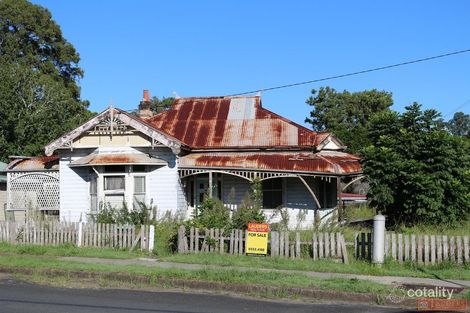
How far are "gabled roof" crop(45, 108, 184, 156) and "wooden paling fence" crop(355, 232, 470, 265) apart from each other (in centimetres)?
976

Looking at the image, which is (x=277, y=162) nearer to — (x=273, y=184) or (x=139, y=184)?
(x=273, y=184)

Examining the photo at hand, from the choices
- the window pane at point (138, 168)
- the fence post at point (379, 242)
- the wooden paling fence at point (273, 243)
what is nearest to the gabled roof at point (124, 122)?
the window pane at point (138, 168)

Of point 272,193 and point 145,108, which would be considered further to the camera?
point 145,108

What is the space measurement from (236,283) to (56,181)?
1377cm

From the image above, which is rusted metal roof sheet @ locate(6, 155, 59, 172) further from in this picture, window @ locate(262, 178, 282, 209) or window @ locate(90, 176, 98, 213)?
window @ locate(262, 178, 282, 209)

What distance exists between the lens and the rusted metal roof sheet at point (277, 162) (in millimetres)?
19203

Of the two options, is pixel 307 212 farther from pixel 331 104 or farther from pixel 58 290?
pixel 331 104

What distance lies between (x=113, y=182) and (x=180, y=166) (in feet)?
8.98

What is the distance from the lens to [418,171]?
15641 mm

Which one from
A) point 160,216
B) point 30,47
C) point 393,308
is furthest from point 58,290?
point 30,47

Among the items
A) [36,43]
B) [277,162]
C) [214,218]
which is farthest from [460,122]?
[214,218]

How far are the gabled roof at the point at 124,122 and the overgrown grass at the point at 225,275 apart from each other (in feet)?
26.0

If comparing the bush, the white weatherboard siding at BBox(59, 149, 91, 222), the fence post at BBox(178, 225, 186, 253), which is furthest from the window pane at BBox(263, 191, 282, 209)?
the fence post at BBox(178, 225, 186, 253)

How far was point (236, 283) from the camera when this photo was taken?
1046 centimetres
